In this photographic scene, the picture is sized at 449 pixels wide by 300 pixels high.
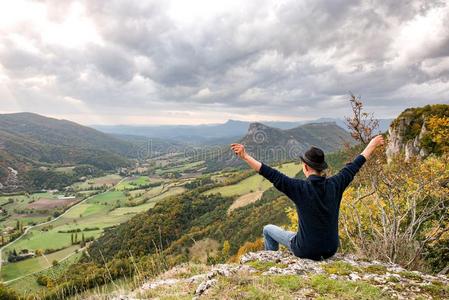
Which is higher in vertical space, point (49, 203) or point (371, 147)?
point (371, 147)

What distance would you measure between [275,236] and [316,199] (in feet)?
8.59

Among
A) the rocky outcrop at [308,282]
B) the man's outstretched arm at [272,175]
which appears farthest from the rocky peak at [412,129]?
the man's outstretched arm at [272,175]

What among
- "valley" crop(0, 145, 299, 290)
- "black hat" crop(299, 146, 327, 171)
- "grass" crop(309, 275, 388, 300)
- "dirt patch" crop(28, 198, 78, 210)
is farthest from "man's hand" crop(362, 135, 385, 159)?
"dirt patch" crop(28, 198, 78, 210)

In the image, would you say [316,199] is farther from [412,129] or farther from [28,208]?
[28,208]

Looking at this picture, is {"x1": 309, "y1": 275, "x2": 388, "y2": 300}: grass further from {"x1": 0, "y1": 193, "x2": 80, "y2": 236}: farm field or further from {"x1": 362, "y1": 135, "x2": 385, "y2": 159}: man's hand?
{"x1": 0, "y1": 193, "x2": 80, "y2": 236}: farm field

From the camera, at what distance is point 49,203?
182 m

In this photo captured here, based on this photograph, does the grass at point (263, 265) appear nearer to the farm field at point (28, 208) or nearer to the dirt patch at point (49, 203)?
the farm field at point (28, 208)

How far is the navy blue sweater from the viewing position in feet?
17.7

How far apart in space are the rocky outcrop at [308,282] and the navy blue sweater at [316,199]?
0.73 m

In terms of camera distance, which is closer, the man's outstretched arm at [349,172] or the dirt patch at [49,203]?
the man's outstretched arm at [349,172]

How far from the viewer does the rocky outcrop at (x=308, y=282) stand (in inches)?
201

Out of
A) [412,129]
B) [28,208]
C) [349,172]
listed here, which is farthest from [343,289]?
[28,208]

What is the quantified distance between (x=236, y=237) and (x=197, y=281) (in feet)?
234

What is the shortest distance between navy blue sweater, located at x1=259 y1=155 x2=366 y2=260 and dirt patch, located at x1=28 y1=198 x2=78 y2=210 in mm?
196781
